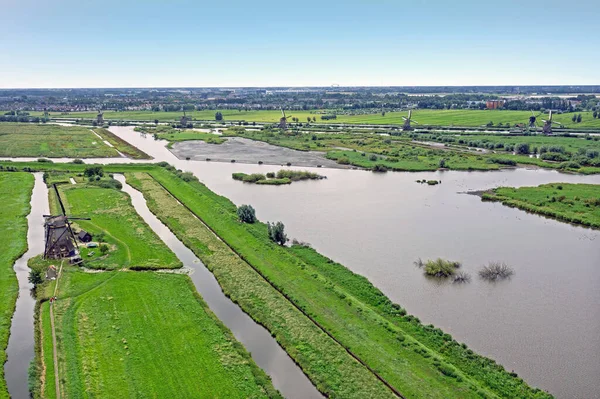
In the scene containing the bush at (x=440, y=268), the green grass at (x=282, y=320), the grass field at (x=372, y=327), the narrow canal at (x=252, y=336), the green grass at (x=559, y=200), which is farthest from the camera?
the green grass at (x=559, y=200)

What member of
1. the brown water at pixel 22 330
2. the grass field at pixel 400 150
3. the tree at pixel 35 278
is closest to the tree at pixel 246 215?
the brown water at pixel 22 330

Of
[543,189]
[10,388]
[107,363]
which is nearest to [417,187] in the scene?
[543,189]

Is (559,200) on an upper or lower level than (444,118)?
lower

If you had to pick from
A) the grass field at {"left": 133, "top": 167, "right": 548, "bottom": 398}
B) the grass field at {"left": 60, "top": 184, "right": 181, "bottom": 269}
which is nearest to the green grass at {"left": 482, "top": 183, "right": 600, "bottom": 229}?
the grass field at {"left": 133, "top": 167, "right": 548, "bottom": 398}

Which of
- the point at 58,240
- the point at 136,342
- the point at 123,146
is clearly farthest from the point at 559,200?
the point at 123,146

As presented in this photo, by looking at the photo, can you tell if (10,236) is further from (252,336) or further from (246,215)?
(252,336)

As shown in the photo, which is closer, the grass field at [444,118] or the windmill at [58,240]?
the windmill at [58,240]

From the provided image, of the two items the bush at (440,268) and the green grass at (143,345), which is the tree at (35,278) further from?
the bush at (440,268)
